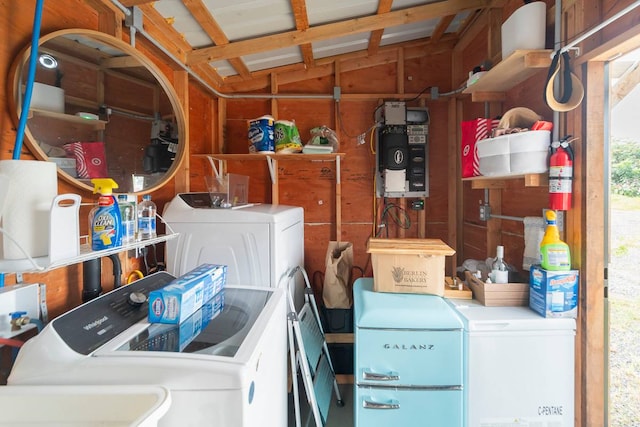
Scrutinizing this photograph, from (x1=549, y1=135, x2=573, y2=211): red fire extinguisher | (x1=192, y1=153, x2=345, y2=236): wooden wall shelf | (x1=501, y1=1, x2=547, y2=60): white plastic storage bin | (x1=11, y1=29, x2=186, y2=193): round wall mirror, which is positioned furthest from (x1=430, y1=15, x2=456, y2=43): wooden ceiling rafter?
(x1=11, y1=29, x2=186, y2=193): round wall mirror

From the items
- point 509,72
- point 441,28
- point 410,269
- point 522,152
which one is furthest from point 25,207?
point 441,28

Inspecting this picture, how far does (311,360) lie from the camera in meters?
1.74

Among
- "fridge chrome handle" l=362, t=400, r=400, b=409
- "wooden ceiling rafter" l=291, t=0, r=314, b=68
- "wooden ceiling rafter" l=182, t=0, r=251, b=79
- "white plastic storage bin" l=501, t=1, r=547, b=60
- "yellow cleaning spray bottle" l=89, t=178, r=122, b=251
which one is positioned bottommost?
"fridge chrome handle" l=362, t=400, r=400, b=409

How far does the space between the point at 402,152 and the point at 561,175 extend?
1.22 meters

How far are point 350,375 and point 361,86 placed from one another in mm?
2329

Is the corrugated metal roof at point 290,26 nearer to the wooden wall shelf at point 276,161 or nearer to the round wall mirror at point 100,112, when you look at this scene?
the round wall mirror at point 100,112

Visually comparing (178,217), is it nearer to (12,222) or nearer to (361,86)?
(12,222)

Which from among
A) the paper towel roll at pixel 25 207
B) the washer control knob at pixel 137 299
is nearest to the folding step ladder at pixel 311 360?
the washer control knob at pixel 137 299

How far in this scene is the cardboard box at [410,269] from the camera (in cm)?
163

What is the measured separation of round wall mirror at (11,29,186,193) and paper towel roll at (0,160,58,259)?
31cm

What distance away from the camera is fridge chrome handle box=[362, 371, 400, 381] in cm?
140

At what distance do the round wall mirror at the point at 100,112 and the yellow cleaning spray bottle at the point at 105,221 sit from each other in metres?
0.26

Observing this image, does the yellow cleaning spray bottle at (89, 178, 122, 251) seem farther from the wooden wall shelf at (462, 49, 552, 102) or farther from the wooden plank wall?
the wooden wall shelf at (462, 49, 552, 102)

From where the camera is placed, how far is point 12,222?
802mm
